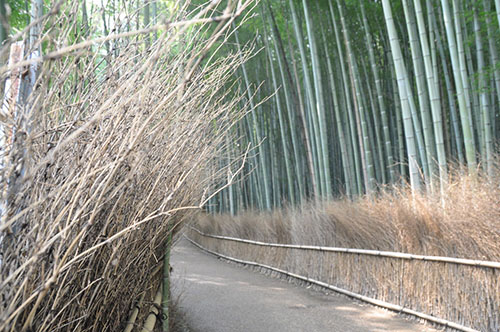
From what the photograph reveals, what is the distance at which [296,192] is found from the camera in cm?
1057

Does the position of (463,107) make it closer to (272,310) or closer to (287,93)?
(272,310)

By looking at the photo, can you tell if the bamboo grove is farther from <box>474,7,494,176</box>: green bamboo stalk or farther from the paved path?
the paved path

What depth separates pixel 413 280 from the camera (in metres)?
3.79

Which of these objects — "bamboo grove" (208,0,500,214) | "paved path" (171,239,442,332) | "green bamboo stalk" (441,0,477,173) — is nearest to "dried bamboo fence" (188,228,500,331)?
"paved path" (171,239,442,332)

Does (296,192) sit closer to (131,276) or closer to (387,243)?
(387,243)

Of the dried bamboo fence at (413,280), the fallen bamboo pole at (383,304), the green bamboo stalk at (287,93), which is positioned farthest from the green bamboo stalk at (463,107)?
the green bamboo stalk at (287,93)

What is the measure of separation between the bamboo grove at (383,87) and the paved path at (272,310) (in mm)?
972

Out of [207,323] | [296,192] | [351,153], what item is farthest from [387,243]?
[296,192]

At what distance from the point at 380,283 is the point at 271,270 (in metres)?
2.57

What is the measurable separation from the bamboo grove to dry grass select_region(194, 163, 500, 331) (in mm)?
338

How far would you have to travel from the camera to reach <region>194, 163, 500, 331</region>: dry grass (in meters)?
3.09

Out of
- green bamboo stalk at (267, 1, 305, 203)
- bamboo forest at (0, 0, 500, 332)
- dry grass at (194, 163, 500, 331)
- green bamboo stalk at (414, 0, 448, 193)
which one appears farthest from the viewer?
green bamboo stalk at (267, 1, 305, 203)

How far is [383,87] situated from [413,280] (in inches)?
235

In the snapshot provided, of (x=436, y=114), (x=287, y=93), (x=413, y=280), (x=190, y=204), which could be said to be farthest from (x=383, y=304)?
(x=287, y=93)
